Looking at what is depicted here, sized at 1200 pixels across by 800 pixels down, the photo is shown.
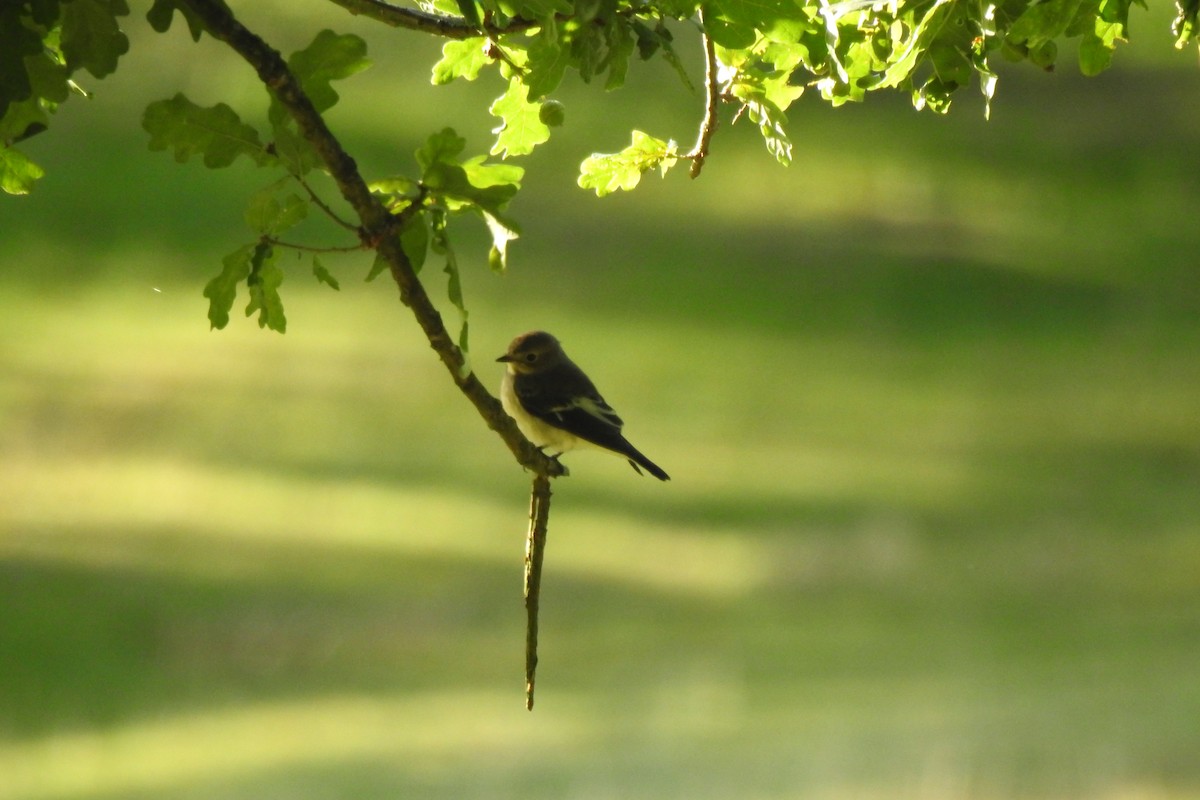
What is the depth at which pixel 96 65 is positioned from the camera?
1136mm

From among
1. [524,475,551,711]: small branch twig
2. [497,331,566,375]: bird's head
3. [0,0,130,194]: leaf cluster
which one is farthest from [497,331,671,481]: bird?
[0,0,130,194]: leaf cluster

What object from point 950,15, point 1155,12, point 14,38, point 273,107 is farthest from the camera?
point 1155,12

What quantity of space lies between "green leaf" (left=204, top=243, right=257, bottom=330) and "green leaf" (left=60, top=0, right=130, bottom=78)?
22cm

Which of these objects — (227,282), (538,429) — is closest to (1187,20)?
(227,282)

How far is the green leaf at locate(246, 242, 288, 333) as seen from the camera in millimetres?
1285

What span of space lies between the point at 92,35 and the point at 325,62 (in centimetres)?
22

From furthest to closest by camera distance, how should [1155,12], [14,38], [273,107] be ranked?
1. [1155,12]
2. [273,107]
3. [14,38]

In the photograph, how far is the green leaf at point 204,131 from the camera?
4.00 ft

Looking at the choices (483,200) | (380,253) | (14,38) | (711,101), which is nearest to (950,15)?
(711,101)

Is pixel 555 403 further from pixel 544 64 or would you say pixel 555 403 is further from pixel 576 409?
pixel 544 64

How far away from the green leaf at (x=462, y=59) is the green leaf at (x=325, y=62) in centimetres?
22

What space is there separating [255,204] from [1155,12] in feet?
17.3

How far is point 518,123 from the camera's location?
151 centimetres

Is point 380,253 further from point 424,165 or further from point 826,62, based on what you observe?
point 826,62
